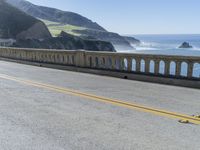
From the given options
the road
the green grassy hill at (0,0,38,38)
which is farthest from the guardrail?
the green grassy hill at (0,0,38,38)

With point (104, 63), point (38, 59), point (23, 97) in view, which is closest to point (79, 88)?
point (23, 97)

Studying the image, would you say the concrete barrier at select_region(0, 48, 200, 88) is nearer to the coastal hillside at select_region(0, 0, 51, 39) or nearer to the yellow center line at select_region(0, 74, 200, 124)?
the yellow center line at select_region(0, 74, 200, 124)

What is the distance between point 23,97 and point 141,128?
369 cm

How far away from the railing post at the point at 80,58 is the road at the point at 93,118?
4.50 meters

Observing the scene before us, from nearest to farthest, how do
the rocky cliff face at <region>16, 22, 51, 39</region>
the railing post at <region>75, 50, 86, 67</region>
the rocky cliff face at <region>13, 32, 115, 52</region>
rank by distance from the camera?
the railing post at <region>75, 50, 86, 67</region>, the rocky cliff face at <region>13, 32, 115, 52</region>, the rocky cliff face at <region>16, 22, 51, 39</region>

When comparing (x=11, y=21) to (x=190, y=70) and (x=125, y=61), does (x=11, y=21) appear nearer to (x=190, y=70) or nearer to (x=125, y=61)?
(x=125, y=61)

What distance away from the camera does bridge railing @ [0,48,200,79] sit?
1159cm

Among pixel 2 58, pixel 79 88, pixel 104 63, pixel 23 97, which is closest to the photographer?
pixel 23 97

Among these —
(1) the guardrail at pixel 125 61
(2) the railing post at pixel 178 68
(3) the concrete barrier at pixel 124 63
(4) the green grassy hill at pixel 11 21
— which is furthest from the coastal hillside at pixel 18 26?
(2) the railing post at pixel 178 68

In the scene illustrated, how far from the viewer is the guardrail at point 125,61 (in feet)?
38.0

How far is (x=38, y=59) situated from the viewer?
19000mm

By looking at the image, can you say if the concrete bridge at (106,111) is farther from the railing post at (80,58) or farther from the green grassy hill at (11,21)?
the green grassy hill at (11,21)

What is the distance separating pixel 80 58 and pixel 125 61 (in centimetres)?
252

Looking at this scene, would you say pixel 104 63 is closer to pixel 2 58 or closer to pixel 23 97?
pixel 23 97
